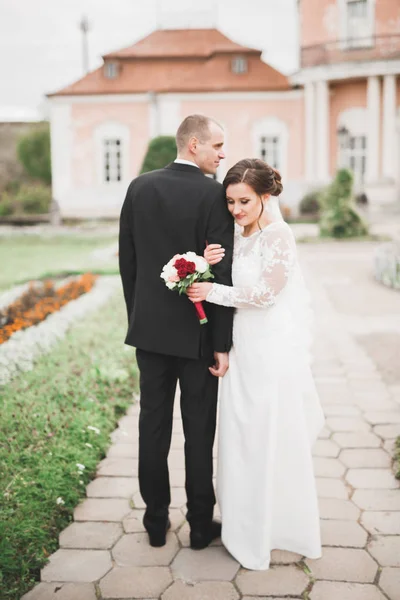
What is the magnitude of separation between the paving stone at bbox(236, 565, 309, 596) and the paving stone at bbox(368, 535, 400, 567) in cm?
40

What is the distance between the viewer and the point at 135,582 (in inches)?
115

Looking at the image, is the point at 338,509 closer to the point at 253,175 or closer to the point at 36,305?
the point at 253,175

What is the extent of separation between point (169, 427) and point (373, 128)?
75.4 ft

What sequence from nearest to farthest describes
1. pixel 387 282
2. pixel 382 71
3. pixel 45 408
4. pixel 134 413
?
pixel 45 408
pixel 134 413
pixel 387 282
pixel 382 71

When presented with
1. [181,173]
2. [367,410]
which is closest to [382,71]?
[367,410]

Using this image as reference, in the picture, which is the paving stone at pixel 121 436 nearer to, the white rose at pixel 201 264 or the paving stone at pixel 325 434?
the paving stone at pixel 325 434

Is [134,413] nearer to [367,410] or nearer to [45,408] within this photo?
[45,408]

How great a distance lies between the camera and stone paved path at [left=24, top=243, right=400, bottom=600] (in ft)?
9.43

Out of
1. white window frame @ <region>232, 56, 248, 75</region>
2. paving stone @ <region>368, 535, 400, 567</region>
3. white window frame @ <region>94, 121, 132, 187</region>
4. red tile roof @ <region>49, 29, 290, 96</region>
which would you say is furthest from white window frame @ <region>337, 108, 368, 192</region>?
paving stone @ <region>368, 535, 400, 567</region>

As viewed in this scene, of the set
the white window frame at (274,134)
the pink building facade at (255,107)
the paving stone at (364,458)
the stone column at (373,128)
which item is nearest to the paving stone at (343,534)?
the paving stone at (364,458)

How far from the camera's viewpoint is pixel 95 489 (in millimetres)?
3816

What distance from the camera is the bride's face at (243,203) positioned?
9.50 ft

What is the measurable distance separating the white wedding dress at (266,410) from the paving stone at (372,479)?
0.86 meters

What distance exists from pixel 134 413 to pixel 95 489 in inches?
48.3
